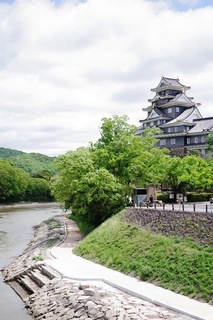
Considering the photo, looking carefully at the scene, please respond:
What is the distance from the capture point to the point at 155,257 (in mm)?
18578

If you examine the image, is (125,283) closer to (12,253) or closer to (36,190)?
(12,253)

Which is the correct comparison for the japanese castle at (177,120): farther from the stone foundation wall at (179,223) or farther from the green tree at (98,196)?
the stone foundation wall at (179,223)

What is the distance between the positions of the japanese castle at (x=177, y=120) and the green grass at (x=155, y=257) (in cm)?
3756

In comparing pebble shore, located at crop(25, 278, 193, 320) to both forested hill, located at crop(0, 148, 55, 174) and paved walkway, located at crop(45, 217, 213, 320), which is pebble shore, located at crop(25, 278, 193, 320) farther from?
forested hill, located at crop(0, 148, 55, 174)

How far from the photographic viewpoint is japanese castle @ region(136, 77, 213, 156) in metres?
61.0

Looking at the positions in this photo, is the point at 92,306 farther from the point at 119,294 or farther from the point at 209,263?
the point at 209,263

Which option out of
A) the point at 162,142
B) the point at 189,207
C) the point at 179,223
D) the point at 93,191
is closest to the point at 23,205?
the point at 162,142

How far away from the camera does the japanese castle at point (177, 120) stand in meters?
61.0

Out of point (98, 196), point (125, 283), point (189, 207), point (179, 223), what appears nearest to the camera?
point (125, 283)

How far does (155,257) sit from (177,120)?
46010mm

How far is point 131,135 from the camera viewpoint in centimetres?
3569

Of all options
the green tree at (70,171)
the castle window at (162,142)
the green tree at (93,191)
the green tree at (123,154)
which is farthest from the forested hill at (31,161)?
the green tree at (93,191)

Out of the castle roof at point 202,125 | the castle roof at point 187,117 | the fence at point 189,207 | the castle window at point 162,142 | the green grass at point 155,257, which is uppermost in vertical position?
the castle roof at point 187,117

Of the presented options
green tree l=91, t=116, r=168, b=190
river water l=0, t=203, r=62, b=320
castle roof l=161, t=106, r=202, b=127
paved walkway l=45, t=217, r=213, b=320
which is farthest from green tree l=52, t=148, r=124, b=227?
castle roof l=161, t=106, r=202, b=127
